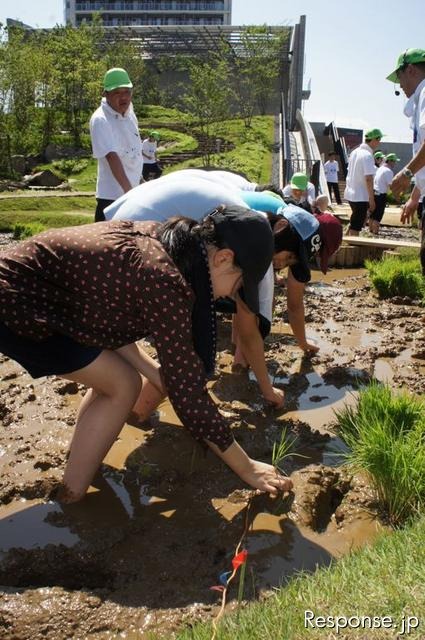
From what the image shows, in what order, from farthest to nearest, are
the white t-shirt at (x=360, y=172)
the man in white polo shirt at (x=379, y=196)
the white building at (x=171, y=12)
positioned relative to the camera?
the white building at (x=171, y=12), the man in white polo shirt at (x=379, y=196), the white t-shirt at (x=360, y=172)

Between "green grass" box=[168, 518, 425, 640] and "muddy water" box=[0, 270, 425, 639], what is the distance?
31 cm

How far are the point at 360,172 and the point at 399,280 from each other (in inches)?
113

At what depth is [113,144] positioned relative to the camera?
453 cm

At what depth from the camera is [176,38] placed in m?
45.4

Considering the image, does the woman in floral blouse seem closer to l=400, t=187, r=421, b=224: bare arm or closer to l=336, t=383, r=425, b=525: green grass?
l=336, t=383, r=425, b=525: green grass

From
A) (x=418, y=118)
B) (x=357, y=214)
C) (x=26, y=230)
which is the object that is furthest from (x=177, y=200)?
(x=26, y=230)

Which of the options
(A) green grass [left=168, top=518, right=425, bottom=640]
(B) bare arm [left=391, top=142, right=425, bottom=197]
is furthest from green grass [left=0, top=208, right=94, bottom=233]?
(A) green grass [left=168, top=518, right=425, bottom=640]

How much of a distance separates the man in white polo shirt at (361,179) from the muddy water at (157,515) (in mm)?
4909

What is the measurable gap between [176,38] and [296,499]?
4819cm

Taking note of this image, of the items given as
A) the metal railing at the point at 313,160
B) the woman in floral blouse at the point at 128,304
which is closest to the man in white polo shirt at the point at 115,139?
the woman in floral blouse at the point at 128,304

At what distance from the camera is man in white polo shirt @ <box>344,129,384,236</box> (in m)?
8.22

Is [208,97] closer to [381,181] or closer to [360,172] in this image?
[381,181]

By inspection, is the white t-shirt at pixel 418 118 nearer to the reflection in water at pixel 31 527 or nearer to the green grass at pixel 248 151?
the reflection in water at pixel 31 527

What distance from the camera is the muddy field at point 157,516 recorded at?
1979 mm
